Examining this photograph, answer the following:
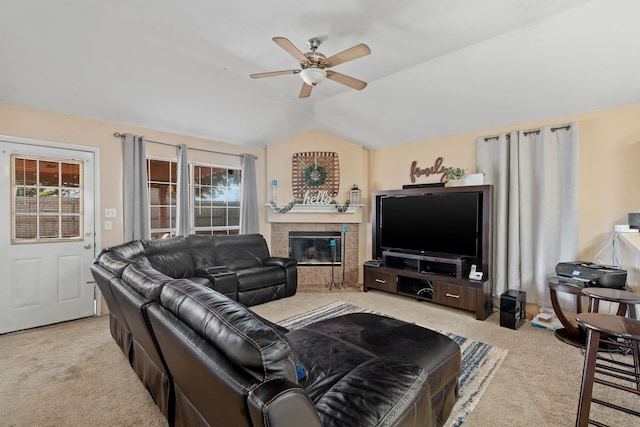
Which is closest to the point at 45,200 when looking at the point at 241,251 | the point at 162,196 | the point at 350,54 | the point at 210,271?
the point at 162,196

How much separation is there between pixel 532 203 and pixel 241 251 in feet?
13.4

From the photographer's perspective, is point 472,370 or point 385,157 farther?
point 385,157

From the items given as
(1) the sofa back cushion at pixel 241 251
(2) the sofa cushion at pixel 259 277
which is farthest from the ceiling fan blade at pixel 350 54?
(1) the sofa back cushion at pixel 241 251

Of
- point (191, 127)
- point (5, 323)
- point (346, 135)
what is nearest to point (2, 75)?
point (191, 127)

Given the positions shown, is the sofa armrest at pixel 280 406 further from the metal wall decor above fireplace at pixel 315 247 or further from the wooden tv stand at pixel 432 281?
the metal wall decor above fireplace at pixel 315 247

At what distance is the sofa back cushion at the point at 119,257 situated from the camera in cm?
226

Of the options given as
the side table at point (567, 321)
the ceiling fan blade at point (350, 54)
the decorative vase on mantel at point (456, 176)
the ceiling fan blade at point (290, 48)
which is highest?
the ceiling fan blade at point (290, 48)

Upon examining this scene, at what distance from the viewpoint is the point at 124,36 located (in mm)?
2957

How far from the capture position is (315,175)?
18.0 feet

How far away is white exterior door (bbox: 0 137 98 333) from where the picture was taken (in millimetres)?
3309

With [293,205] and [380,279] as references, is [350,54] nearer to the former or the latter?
[293,205]

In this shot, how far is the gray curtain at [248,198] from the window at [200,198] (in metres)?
0.17

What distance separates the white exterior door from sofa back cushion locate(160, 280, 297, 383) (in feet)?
10.8

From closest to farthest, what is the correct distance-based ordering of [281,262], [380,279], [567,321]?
1. [567,321]
2. [281,262]
3. [380,279]
